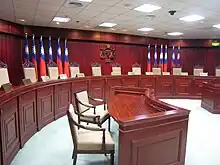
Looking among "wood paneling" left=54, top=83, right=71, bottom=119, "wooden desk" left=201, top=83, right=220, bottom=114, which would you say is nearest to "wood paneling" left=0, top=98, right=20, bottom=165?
"wood paneling" left=54, top=83, right=71, bottom=119

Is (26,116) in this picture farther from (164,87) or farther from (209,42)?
(209,42)

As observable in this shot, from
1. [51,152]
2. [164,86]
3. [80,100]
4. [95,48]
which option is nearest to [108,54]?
[95,48]

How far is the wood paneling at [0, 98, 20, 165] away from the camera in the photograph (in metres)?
2.62

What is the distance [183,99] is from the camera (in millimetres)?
8422

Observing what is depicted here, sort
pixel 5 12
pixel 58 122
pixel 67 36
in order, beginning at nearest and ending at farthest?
pixel 58 122, pixel 5 12, pixel 67 36

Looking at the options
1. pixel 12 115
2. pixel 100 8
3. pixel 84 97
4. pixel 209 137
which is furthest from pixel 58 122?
pixel 209 137

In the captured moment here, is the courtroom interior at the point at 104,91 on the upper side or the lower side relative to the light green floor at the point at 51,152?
upper

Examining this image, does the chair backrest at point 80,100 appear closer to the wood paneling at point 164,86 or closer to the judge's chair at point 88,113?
the judge's chair at point 88,113

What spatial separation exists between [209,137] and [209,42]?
349 inches

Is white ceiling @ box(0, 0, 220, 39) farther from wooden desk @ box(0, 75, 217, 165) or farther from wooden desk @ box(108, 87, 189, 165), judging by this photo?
wooden desk @ box(108, 87, 189, 165)

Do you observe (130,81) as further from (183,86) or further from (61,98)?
(61,98)

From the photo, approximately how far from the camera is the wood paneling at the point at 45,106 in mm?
4375

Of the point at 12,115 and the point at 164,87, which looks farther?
the point at 164,87

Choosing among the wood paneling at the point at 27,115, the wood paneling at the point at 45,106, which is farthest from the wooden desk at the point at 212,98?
the wood paneling at the point at 27,115
